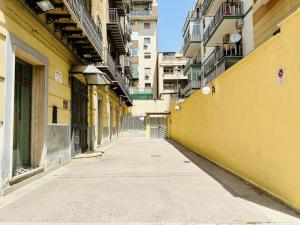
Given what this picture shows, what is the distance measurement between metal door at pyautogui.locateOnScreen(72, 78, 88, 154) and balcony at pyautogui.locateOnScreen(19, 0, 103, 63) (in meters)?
1.25

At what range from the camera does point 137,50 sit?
5116 centimetres

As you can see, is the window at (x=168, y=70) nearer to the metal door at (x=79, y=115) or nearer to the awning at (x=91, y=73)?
the metal door at (x=79, y=115)

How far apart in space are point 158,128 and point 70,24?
77.9ft

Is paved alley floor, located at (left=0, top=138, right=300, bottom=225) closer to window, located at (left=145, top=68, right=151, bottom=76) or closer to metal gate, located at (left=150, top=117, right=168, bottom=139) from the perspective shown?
metal gate, located at (left=150, top=117, right=168, bottom=139)

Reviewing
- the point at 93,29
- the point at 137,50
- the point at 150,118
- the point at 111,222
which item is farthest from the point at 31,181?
the point at 137,50

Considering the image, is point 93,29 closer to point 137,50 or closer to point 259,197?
point 259,197

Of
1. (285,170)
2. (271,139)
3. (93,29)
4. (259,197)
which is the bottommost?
(259,197)

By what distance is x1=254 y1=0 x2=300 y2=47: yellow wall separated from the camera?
11750mm

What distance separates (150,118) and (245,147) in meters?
25.4

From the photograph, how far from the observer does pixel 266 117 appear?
5883 mm

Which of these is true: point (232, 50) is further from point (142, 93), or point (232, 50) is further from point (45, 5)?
point (142, 93)

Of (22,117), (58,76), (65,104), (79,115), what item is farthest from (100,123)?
(22,117)

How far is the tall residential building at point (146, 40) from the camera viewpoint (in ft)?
178

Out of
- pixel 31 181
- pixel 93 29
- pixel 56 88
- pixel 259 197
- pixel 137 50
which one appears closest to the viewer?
pixel 259 197
